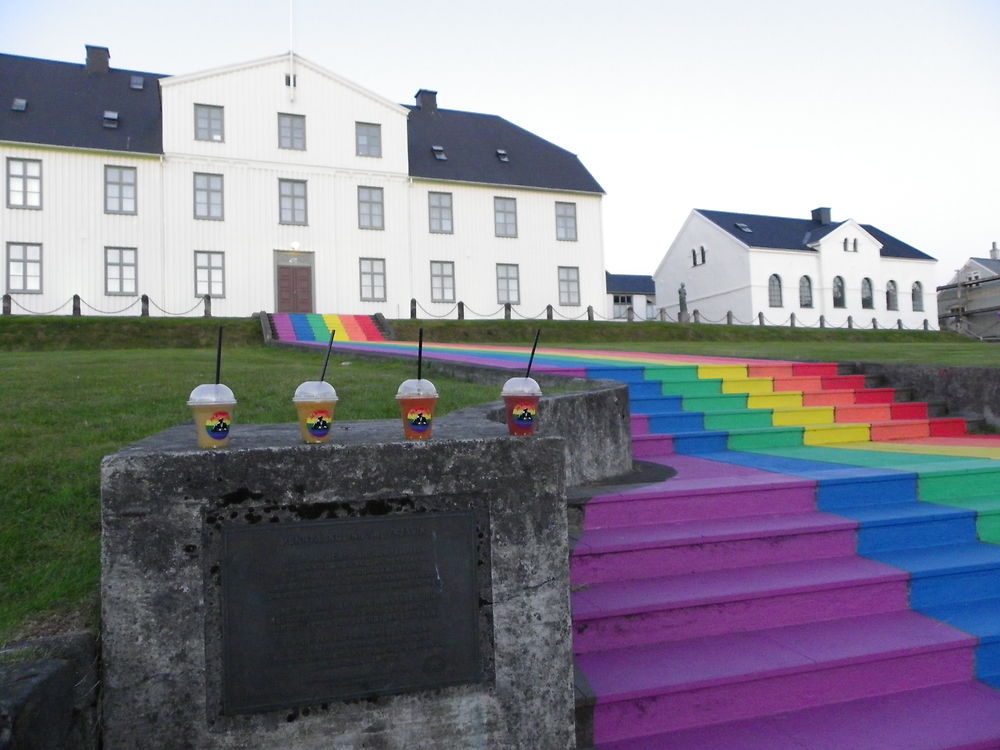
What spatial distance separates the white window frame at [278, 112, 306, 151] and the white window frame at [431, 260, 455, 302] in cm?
686

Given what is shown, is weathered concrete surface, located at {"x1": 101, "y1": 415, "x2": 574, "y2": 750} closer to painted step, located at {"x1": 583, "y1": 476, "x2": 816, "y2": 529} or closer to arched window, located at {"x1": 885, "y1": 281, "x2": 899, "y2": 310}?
painted step, located at {"x1": 583, "y1": 476, "x2": 816, "y2": 529}

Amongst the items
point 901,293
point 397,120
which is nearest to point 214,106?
point 397,120

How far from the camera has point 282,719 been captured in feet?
8.08

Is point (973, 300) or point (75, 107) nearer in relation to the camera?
point (75, 107)

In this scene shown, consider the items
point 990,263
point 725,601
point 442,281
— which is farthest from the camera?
point 990,263

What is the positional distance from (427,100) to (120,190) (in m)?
14.8

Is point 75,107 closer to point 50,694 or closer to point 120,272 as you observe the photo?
point 120,272

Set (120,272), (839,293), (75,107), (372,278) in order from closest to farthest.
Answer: (120,272) < (75,107) < (372,278) < (839,293)

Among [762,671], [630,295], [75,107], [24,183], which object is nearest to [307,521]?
[762,671]

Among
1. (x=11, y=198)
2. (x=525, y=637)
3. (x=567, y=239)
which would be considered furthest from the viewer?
(x=567, y=239)

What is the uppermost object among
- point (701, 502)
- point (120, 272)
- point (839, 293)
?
point (839, 293)

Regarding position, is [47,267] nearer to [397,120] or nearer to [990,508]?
[397,120]

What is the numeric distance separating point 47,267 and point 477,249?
1576cm

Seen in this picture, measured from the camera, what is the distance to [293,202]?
26.6m
